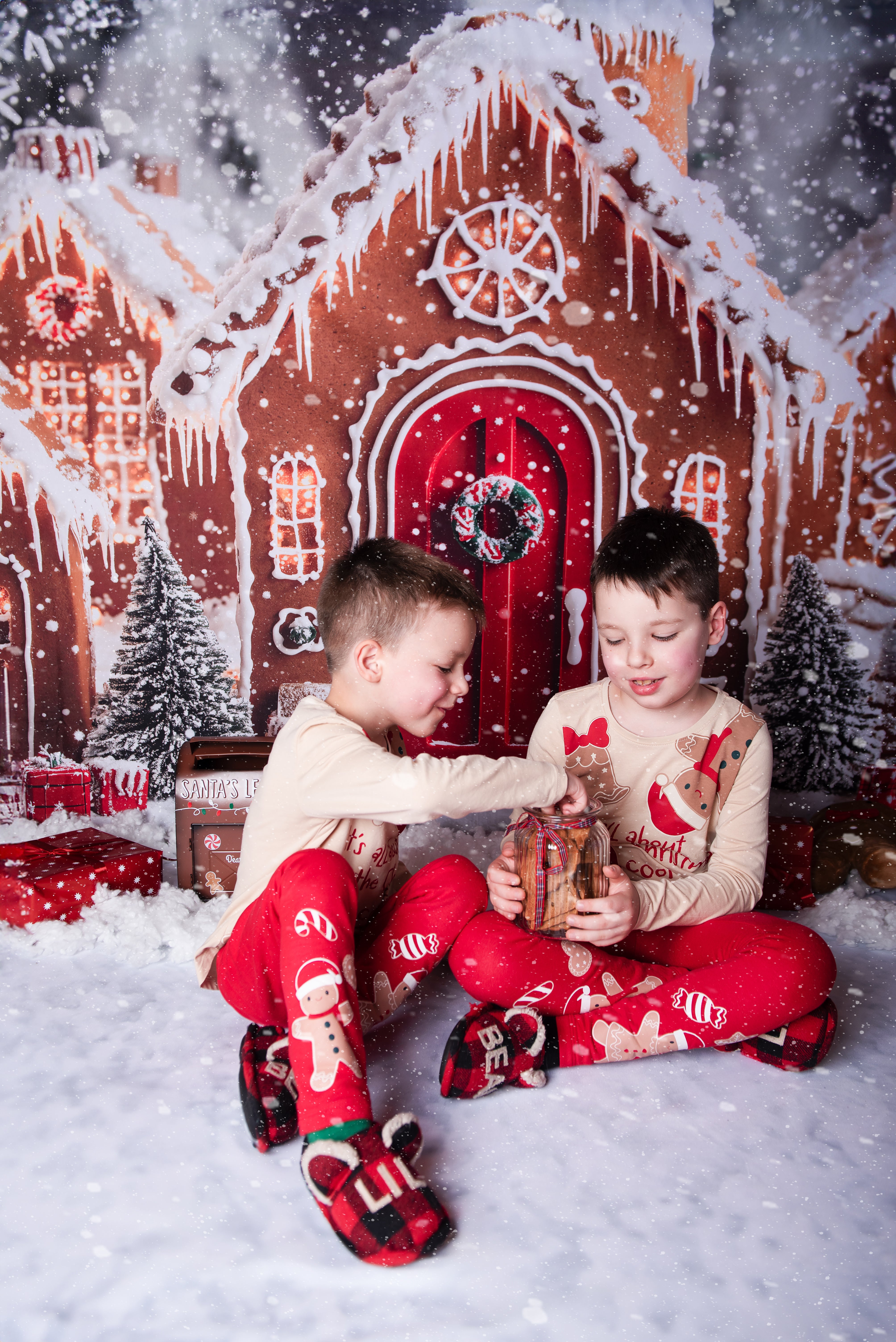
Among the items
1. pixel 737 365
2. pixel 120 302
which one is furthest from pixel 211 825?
pixel 737 365

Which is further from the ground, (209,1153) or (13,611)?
(13,611)

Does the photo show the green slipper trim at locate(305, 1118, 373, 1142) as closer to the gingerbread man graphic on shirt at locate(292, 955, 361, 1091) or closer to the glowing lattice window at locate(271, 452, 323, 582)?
the gingerbread man graphic on shirt at locate(292, 955, 361, 1091)

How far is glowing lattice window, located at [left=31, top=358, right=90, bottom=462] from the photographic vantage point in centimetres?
243

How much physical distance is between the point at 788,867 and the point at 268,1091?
127 centimetres

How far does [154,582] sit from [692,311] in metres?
1.70

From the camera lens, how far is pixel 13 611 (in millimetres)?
2496

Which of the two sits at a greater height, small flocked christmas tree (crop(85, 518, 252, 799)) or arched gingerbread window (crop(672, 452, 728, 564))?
arched gingerbread window (crop(672, 452, 728, 564))

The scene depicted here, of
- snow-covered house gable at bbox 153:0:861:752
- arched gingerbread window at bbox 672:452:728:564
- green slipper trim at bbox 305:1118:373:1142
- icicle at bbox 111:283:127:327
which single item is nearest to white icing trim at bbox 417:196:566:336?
snow-covered house gable at bbox 153:0:861:752

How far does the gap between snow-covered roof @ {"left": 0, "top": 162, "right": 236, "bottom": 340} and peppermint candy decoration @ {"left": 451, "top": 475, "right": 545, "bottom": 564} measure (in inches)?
35.5

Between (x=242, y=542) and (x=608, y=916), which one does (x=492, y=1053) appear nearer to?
(x=608, y=916)

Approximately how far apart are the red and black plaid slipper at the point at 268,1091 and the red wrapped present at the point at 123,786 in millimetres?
1335

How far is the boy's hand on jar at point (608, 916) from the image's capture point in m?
1.23

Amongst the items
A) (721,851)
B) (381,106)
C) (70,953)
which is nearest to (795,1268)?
(721,851)

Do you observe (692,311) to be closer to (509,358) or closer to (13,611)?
(509,358)
